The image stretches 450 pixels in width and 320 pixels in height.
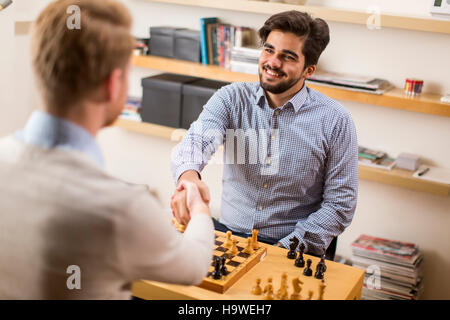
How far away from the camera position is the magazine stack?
2.84 m

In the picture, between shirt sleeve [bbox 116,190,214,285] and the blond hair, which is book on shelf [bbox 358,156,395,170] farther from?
the blond hair

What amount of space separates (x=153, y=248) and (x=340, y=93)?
1.99 meters

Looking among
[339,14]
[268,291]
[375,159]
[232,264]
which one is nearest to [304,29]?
[339,14]

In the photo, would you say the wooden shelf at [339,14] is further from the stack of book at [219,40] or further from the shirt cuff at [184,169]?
the shirt cuff at [184,169]

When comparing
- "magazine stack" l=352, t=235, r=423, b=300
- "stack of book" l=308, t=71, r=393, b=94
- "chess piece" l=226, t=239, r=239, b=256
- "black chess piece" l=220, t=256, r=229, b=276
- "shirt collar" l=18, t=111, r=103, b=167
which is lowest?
"magazine stack" l=352, t=235, r=423, b=300

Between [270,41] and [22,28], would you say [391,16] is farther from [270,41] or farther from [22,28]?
[22,28]

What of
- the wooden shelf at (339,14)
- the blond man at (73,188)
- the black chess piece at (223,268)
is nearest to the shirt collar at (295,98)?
the wooden shelf at (339,14)

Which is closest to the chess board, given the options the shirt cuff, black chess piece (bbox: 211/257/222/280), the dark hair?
black chess piece (bbox: 211/257/222/280)

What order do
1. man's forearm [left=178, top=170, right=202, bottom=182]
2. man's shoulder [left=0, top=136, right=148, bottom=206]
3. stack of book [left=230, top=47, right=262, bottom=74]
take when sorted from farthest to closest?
stack of book [left=230, top=47, right=262, bottom=74] < man's forearm [left=178, top=170, right=202, bottom=182] < man's shoulder [left=0, top=136, right=148, bottom=206]

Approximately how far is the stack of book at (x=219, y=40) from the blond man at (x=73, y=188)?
2.13 metres

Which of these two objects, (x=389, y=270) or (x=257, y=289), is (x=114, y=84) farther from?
(x=389, y=270)

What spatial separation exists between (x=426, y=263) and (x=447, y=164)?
1.89ft

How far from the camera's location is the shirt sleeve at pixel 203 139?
2.01 m
